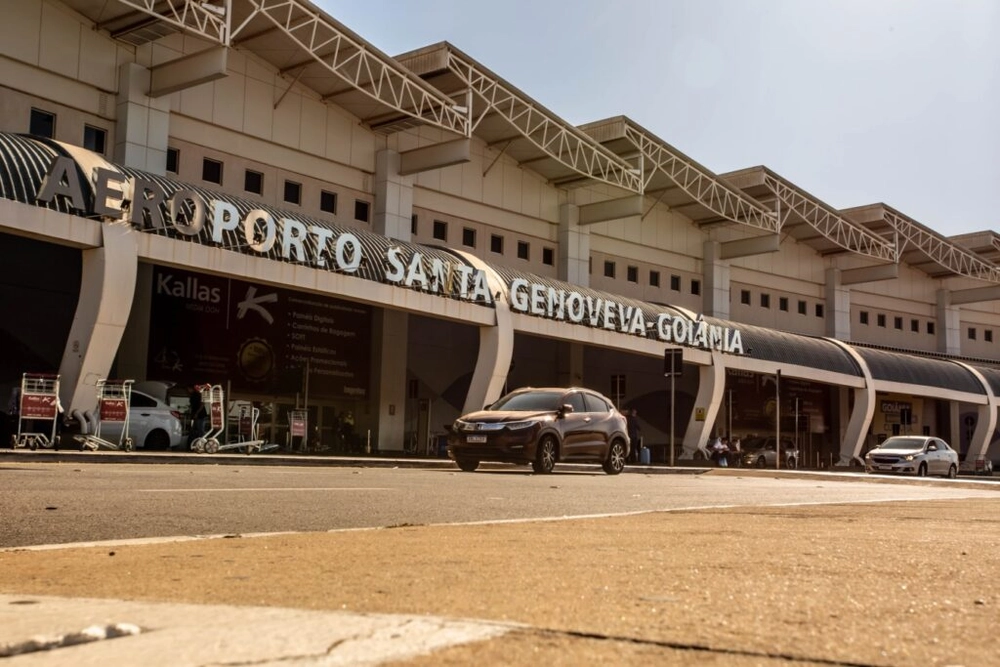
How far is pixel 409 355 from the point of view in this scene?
40.5 meters

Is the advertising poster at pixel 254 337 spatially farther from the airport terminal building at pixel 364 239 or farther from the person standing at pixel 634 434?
the person standing at pixel 634 434

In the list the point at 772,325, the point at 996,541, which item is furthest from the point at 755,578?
the point at 772,325

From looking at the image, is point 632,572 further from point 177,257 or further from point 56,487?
point 177,257

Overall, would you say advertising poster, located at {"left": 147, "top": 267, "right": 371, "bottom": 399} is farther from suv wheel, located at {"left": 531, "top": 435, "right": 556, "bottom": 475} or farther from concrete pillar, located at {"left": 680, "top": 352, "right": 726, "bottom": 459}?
suv wheel, located at {"left": 531, "top": 435, "right": 556, "bottom": 475}

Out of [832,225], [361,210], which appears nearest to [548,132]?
[361,210]

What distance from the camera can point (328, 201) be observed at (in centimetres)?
3809

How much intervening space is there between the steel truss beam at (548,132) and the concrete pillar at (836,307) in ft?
68.4

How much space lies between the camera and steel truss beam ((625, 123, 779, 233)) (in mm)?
44656

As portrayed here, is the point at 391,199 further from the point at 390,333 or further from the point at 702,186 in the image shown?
the point at 702,186

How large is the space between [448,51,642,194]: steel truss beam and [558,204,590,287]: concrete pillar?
90.0 inches

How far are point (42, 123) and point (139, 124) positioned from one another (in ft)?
8.49

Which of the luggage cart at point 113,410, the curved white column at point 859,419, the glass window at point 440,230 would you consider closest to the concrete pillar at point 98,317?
the luggage cart at point 113,410

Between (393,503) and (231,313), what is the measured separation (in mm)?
24281

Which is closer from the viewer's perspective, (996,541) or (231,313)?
(996,541)
